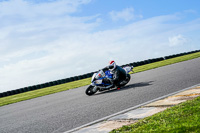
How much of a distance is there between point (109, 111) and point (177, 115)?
94.1 inches

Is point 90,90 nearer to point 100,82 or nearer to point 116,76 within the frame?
point 100,82

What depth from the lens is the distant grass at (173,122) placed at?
140 inches

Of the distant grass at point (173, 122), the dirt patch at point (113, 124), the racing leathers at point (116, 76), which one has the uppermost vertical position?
the racing leathers at point (116, 76)

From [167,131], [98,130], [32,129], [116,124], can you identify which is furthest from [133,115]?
[32,129]

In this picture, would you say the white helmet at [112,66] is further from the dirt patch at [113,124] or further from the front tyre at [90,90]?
the dirt patch at [113,124]

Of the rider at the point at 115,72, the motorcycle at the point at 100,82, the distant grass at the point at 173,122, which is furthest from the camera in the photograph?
the rider at the point at 115,72

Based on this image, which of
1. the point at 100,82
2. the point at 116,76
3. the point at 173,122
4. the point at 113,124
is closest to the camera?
the point at 173,122

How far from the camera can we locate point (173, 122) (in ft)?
13.0

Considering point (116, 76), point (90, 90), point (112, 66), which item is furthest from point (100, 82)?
point (112, 66)

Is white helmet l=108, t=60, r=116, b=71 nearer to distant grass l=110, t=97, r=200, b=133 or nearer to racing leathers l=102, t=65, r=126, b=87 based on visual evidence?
racing leathers l=102, t=65, r=126, b=87

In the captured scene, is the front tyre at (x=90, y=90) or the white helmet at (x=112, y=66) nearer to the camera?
the front tyre at (x=90, y=90)

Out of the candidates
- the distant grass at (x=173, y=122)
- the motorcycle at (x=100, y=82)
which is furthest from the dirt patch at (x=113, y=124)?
the motorcycle at (x=100, y=82)

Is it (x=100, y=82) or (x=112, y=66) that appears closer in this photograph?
(x=100, y=82)

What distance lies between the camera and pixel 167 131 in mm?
3562
